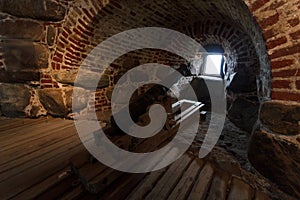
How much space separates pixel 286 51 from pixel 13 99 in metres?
3.64

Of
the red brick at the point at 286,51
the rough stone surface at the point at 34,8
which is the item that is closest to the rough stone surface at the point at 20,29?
the rough stone surface at the point at 34,8

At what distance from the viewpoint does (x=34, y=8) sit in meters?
2.60

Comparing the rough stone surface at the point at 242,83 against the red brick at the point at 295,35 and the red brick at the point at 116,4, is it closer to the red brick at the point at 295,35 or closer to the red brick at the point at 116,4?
the red brick at the point at 295,35

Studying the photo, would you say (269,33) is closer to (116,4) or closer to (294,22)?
(294,22)

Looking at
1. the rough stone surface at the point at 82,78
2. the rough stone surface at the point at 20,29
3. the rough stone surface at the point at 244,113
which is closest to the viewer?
the rough stone surface at the point at 20,29

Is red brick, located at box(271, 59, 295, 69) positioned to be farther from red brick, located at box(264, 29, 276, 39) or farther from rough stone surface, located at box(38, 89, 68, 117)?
rough stone surface, located at box(38, 89, 68, 117)

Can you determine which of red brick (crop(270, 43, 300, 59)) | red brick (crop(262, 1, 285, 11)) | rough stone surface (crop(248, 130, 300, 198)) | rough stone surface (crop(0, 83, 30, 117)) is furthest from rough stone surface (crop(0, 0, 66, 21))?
rough stone surface (crop(248, 130, 300, 198))

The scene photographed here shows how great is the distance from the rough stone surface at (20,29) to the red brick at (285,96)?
3144 millimetres

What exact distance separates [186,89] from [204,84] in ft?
1.80

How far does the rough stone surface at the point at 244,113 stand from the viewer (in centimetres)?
344

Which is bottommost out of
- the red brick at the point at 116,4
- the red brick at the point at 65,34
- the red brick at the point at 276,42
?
the red brick at the point at 276,42

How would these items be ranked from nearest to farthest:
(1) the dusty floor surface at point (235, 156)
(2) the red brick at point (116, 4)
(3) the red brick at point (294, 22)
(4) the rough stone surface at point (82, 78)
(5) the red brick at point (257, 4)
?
(3) the red brick at point (294, 22)
(5) the red brick at point (257, 4)
(1) the dusty floor surface at point (235, 156)
(2) the red brick at point (116, 4)
(4) the rough stone surface at point (82, 78)

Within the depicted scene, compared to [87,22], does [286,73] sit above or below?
below

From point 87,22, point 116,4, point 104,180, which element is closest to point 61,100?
point 87,22
